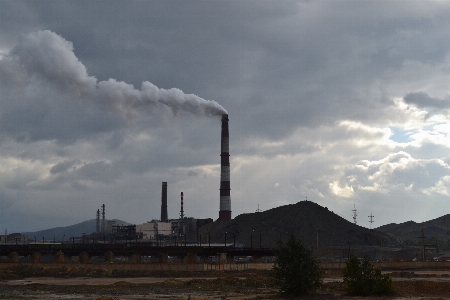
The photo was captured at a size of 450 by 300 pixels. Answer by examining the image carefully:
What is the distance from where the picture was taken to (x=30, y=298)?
1972 inches

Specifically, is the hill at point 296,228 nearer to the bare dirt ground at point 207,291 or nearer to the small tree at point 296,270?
the bare dirt ground at point 207,291

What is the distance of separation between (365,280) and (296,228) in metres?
125

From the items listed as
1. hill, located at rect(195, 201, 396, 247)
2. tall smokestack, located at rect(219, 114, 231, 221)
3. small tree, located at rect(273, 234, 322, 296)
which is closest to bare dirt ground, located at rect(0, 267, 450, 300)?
small tree, located at rect(273, 234, 322, 296)

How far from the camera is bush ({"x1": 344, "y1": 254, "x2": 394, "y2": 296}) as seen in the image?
50281 millimetres

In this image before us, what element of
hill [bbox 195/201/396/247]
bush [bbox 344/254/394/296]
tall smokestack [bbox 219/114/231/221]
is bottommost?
bush [bbox 344/254/394/296]

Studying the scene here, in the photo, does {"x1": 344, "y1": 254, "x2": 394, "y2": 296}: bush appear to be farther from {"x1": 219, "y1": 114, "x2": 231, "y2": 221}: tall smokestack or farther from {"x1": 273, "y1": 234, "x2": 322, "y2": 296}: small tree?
{"x1": 219, "y1": 114, "x2": 231, "y2": 221}: tall smokestack

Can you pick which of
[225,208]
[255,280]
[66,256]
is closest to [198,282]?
[255,280]

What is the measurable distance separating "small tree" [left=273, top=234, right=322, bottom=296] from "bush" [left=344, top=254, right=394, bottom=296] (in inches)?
140

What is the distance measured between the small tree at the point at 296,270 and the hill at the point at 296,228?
369 feet

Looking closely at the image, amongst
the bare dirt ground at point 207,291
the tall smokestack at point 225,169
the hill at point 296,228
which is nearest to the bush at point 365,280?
the bare dirt ground at point 207,291

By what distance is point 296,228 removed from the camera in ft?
571

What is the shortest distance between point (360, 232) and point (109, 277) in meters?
110

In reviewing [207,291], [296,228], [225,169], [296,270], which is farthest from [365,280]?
[296,228]

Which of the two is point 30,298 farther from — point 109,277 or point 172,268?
point 172,268
